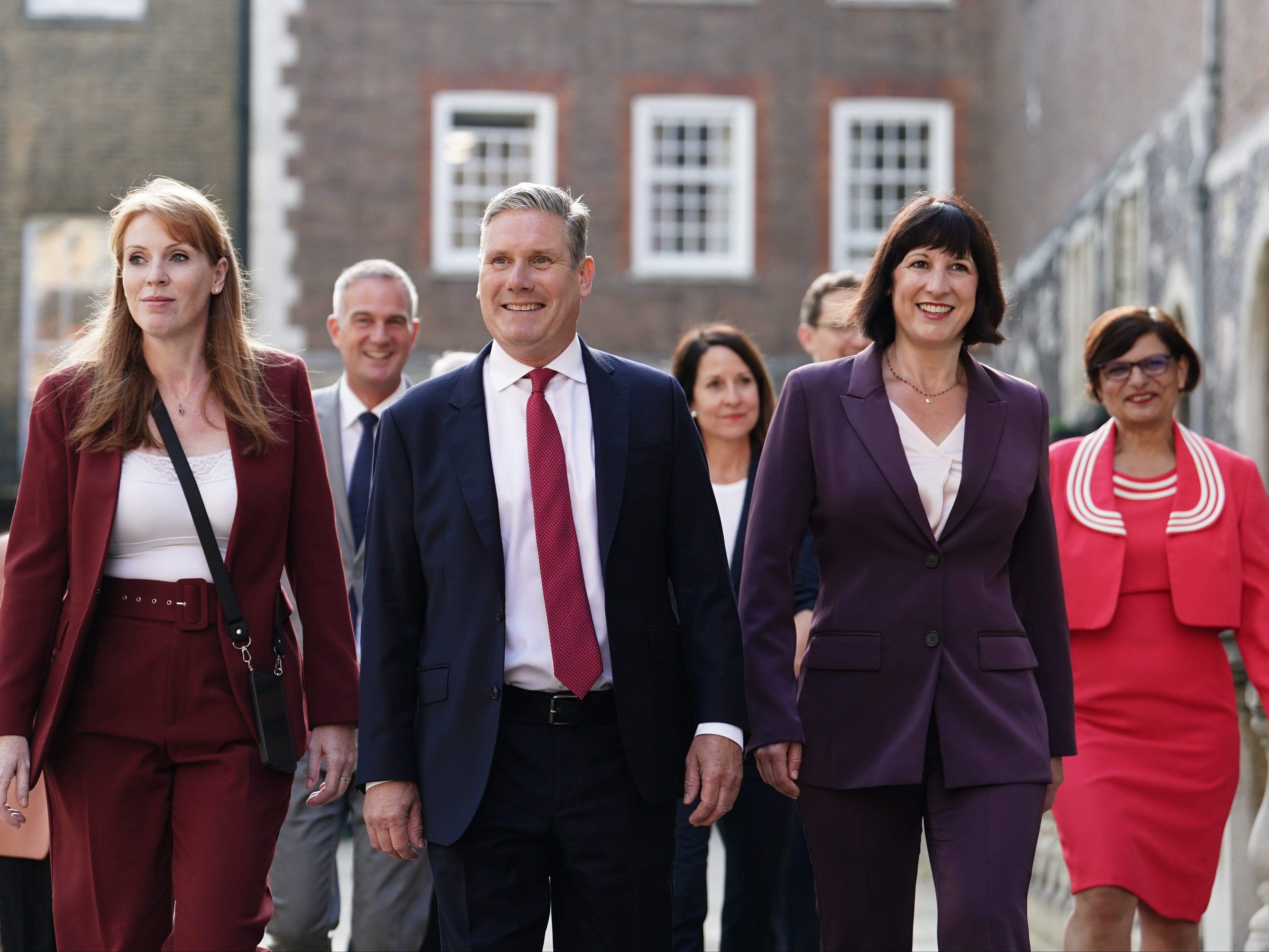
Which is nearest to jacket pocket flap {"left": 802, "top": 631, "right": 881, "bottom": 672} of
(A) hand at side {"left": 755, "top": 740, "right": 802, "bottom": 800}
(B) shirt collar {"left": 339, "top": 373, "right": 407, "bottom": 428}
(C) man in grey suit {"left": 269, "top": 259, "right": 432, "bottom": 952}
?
(A) hand at side {"left": 755, "top": 740, "right": 802, "bottom": 800}

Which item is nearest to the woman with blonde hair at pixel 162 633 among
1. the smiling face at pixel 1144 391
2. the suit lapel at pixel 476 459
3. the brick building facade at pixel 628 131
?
the suit lapel at pixel 476 459

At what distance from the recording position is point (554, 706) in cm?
347

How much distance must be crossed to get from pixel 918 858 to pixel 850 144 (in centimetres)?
1857

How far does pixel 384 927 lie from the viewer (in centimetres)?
523

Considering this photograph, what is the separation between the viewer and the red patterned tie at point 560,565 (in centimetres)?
346

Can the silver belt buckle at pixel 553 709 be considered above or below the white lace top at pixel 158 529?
below

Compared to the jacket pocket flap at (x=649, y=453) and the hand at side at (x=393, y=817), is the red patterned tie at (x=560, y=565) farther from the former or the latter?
the hand at side at (x=393, y=817)

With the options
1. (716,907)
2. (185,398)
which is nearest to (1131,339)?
(185,398)

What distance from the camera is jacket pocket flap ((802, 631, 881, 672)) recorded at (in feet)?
12.3

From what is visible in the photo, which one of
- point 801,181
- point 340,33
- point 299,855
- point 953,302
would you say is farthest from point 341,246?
point 953,302

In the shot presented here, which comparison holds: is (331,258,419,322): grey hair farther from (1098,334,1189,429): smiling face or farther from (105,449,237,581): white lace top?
(1098,334,1189,429): smiling face

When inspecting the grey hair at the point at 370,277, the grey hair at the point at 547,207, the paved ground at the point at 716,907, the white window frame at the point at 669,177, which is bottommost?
the paved ground at the point at 716,907

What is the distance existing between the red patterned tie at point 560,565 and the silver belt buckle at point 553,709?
2 centimetres

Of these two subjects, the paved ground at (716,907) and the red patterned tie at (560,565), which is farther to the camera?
the paved ground at (716,907)
